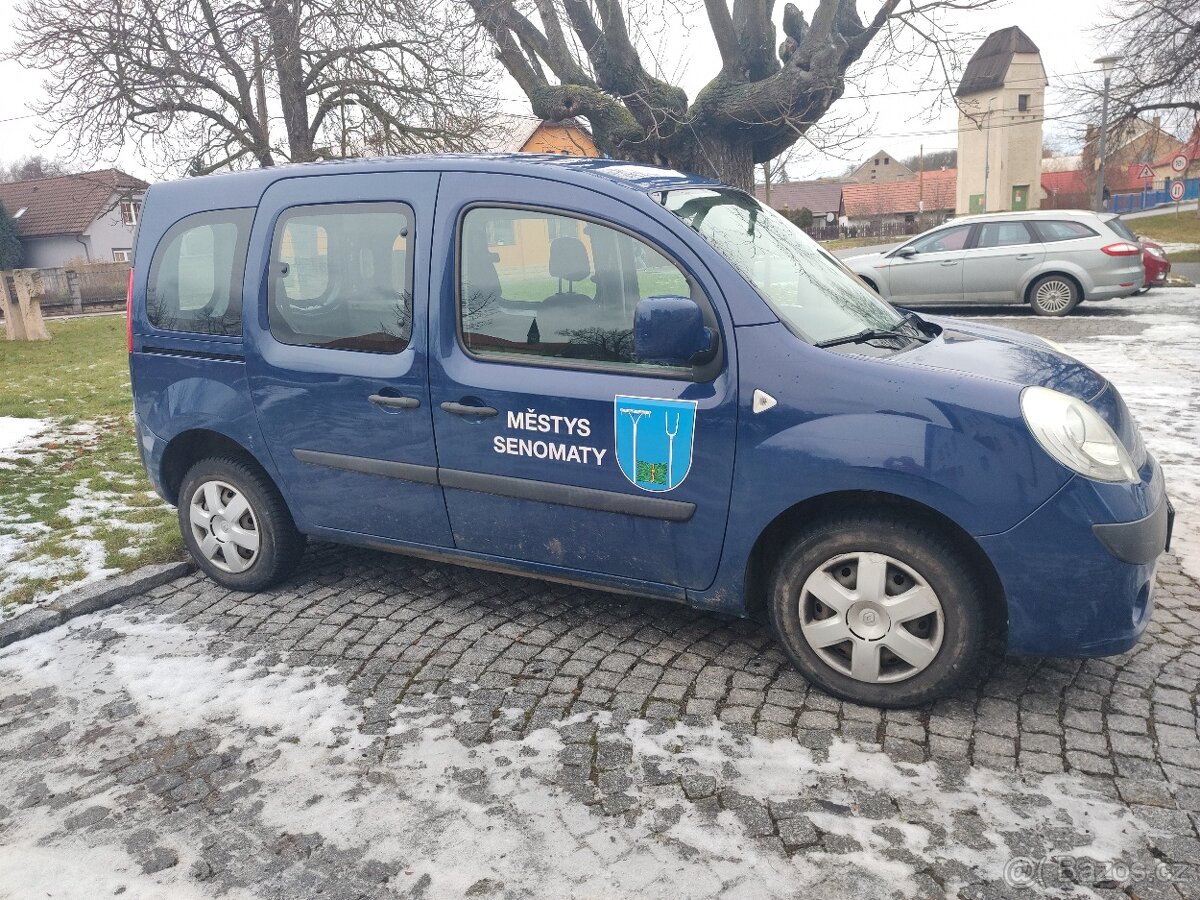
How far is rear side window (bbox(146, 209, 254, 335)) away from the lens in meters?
4.44

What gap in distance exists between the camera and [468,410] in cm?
382

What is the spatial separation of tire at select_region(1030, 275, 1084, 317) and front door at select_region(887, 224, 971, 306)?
3.46ft

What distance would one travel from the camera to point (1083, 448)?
10.2ft

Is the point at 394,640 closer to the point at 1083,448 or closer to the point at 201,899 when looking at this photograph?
the point at 201,899

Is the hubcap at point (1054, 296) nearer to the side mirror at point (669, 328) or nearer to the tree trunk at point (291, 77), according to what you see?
the side mirror at point (669, 328)

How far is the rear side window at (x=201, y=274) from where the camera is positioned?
4.44m

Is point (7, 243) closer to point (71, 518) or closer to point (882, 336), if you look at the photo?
point (71, 518)

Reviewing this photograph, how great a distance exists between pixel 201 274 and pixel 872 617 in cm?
335

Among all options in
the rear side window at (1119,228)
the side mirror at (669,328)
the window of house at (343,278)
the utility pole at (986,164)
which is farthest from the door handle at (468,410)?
the utility pole at (986,164)

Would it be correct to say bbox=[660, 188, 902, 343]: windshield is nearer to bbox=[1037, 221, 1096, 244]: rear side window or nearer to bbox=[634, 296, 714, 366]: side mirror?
bbox=[634, 296, 714, 366]: side mirror

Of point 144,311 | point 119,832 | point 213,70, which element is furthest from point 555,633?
point 213,70

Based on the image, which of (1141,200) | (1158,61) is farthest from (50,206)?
(1141,200)

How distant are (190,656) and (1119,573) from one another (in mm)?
3492

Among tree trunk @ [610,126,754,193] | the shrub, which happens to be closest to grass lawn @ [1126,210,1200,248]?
tree trunk @ [610,126,754,193]
